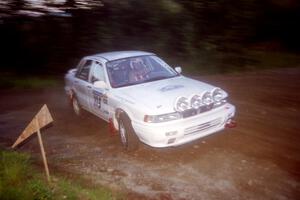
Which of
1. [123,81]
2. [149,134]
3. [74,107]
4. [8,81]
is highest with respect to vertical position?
[123,81]

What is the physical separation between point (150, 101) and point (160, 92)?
0.36 meters

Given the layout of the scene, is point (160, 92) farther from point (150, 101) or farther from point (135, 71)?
point (135, 71)

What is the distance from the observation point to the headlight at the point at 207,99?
6.69 metres

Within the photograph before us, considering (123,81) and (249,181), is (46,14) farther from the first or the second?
(249,181)

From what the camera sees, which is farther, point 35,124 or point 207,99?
point 207,99

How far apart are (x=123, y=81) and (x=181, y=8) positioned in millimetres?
7651

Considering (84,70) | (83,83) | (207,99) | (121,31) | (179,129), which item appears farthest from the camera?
(121,31)

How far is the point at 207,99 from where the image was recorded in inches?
265

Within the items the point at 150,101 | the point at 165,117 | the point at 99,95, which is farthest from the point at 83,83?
the point at 165,117

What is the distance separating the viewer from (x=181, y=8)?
14430mm

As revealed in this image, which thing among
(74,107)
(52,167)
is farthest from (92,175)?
(74,107)

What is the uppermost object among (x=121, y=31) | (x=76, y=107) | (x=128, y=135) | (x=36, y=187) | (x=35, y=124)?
(x=121, y=31)

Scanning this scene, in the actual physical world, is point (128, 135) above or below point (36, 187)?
above

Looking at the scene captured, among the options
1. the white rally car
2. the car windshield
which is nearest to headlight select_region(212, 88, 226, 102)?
the white rally car
